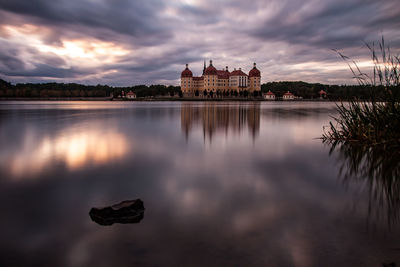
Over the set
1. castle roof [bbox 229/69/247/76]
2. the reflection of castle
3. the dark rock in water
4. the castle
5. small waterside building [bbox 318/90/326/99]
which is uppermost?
castle roof [bbox 229/69/247/76]

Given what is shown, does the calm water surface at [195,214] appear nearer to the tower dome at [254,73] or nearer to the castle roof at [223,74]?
the castle roof at [223,74]

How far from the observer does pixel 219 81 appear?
112 metres

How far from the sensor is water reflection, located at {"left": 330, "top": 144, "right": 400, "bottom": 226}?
3100 millimetres

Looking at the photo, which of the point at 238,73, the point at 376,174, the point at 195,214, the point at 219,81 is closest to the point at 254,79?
the point at 238,73

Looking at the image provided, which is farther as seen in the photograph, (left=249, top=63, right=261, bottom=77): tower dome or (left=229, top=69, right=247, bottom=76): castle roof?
(left=249, top=63, right=261, bottom=77): tower dome

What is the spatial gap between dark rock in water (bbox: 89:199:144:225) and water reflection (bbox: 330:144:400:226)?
257 centimetres

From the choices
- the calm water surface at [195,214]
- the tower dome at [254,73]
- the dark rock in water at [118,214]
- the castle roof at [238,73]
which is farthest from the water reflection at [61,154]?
the tower dome at [254,73]

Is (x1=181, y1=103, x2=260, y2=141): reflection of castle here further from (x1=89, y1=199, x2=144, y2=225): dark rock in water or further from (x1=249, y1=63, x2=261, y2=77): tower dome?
(x1=249, y1=63, x2=261, y2=77): tower dome

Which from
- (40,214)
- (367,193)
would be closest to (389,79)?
(367,193)

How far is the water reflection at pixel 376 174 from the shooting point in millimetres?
3100

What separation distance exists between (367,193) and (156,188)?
119 inches

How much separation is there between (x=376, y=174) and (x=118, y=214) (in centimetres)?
436

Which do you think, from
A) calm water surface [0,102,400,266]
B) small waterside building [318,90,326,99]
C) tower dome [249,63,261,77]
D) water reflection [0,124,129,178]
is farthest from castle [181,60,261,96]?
calm water surface [0,102,400,266]

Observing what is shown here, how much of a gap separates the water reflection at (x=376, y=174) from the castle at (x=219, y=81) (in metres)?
102
